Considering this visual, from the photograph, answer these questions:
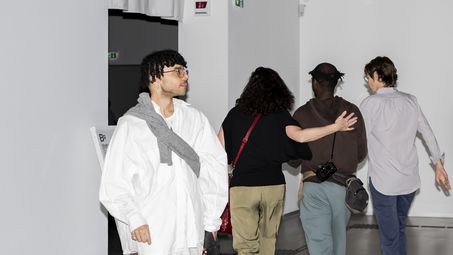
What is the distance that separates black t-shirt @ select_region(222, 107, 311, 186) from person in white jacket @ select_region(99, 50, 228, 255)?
4.87 feet

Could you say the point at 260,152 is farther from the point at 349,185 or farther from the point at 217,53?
the point at 217,53

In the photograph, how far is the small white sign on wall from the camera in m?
8.99

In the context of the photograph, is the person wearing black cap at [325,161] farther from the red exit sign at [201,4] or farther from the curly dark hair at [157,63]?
the red exit sign at [201,4]

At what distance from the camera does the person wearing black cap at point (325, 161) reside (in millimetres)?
5465

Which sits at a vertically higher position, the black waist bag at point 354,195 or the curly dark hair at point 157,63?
the curly dark hair at point 157,63

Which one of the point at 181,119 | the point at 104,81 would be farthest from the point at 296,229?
the point at 181,119

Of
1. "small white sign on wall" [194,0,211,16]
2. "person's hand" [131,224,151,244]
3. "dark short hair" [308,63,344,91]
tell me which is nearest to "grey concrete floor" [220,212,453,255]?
"small white sign on wall" [194,0,211,16]

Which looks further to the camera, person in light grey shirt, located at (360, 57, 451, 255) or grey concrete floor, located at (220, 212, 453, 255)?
grey concrete floor, located at (220, 212, 453, 255)

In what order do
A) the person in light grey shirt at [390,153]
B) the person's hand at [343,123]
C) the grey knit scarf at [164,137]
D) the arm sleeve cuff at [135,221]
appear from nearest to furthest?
the arm sleeve cuff at [135,221], the grey knit scarf at [164,137], the person's hand at [343,123], the person in light grey shirt at [390,153]

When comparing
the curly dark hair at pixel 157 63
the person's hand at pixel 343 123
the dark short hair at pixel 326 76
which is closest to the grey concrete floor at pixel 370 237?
the dark short hair at pixel 326 76

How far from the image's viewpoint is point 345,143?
5.50 m

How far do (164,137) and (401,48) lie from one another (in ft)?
26.1

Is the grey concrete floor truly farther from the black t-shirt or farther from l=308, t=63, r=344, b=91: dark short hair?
l=308, t=63, r=344, b=91: dark short hair

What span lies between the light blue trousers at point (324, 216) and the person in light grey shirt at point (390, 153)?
39 centimetres
